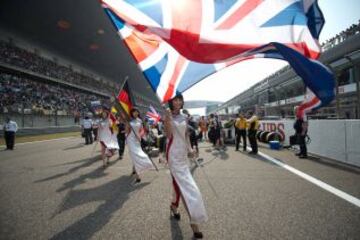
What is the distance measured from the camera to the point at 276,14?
4586mm

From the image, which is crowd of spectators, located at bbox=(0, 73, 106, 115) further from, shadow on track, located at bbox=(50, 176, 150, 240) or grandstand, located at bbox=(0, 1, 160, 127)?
shadow on track, located at bbox=(50, 176, 150, 240)

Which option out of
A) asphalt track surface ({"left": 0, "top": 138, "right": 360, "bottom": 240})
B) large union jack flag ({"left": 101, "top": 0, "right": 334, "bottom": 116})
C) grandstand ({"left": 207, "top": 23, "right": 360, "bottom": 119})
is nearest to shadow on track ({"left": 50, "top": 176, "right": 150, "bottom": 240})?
asphalt track surface ({"left": 0, "top": 138, "right": 360, "bottom": 240})

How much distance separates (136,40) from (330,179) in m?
4.80

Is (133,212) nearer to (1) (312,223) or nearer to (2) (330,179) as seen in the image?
(1) (312,223)

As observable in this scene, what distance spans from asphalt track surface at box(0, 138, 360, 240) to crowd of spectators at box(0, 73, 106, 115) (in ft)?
51.5

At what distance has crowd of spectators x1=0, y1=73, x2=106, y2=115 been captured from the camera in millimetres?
20506

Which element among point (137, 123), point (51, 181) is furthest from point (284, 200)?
point (51, 181)

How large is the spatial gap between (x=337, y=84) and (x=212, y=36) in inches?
376

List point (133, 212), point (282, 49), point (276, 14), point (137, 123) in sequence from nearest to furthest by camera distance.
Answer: point (133, 212) → point (282, 49) → point (276, 14) → point (137, 123)

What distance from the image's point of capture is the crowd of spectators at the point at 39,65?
968 inches

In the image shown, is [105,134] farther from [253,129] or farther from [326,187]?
[326,187]

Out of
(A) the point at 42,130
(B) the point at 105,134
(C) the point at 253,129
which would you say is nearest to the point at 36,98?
(A) the point at 42,130

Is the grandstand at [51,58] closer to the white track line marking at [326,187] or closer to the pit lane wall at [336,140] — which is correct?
the white track line marking at [326,187]

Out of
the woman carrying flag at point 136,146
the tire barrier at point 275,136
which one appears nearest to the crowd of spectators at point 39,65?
the woman carrying flag at point 136,146
